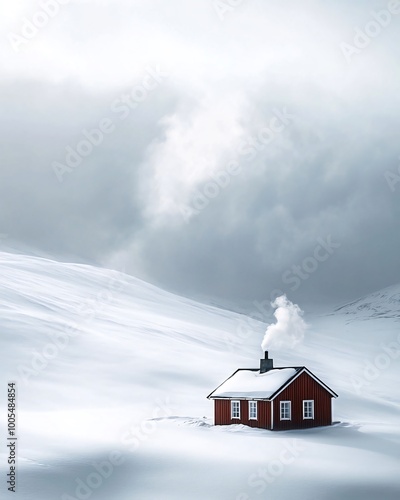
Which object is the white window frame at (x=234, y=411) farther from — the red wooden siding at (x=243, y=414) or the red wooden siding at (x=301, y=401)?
the red wooden siding at (x=301, y=401)

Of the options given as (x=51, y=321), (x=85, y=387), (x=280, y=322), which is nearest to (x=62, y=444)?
(x=280, y=322)

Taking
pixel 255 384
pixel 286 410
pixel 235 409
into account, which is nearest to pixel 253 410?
pixel 235 409

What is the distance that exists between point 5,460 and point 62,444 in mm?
5116

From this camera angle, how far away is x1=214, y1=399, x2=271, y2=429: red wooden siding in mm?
46750

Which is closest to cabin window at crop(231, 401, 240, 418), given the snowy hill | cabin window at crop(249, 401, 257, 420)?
cabin window at crop(249, 401, 257, 420)

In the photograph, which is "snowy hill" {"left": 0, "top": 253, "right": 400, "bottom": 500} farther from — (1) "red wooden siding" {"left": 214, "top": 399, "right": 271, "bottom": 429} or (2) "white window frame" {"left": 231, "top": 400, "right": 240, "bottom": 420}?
(2) "white window frame" {"left": 231, "top": 400, "right": 240, "bottom": 420}

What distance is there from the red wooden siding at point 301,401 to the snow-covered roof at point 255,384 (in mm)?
582

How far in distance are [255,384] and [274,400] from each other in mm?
2031

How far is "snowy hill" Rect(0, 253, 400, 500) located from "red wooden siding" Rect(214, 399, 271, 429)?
2.31 ft

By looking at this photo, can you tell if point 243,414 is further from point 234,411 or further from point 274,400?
point 274,400

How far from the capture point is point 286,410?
156ft

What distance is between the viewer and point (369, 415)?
7169 centimetres

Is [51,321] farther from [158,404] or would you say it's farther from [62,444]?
[62,444]

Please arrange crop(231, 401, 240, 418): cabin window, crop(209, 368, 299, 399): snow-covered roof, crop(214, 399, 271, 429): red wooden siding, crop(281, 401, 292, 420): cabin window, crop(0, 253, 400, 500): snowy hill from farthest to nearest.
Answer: crop(231, 401, 240, 418): cabin window < crop(281, 401, 292, 420): cabin window < crop(209, 368, 299, 399): snow-covered roof < crop(214, 399, 271, 429): red wooden siding < crop(0, 253, 400, 500): snowy hill
